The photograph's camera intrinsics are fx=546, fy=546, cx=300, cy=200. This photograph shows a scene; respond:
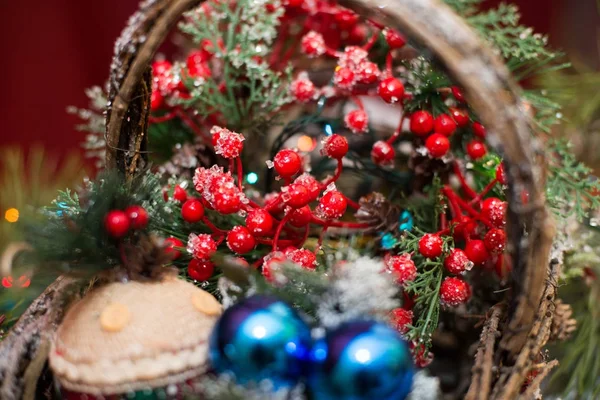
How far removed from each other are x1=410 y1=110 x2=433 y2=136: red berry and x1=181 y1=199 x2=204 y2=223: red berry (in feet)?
0.77

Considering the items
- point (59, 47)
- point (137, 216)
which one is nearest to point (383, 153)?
point (137, 216)

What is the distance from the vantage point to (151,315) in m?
0.40

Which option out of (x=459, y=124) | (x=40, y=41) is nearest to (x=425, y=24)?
(x=459, y=124)

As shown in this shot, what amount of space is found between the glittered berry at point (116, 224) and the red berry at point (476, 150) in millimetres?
363

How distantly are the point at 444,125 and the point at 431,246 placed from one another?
0.13 metres

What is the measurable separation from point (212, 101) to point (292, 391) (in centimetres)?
37

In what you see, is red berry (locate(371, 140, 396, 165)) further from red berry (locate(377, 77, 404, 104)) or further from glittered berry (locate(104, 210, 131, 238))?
glittered berry (locate(104, 210, 131, 238))

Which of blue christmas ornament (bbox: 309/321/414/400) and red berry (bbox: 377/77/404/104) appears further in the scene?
red berry (bbox: 377/77/404/104)

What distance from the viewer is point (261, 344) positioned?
36 cm

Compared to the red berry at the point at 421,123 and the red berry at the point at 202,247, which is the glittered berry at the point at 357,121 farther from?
the red berry at the point at 202,247

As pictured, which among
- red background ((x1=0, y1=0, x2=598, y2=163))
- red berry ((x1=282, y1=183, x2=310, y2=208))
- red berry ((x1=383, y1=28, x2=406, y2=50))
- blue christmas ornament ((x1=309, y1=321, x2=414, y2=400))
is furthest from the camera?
red background ((x1=0, y1=0, x2=598, y2=163))

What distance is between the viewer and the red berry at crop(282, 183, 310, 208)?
0.49 meters

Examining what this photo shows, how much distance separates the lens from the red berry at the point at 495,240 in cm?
51

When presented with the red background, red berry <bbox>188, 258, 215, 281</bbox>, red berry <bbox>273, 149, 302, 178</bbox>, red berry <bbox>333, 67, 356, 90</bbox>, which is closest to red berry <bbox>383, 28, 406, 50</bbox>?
red berry <bbox>333, 67, 356, 90</bbox>
